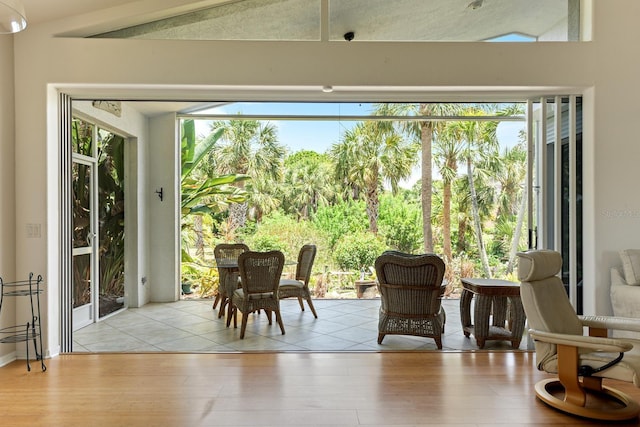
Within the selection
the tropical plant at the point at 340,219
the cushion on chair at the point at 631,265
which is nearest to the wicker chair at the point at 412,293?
the cushion on chair at the point at 631,265

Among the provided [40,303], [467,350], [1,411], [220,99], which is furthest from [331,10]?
[1,411]

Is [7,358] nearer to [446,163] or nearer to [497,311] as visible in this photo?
[497,311]

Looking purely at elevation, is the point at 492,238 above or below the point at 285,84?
below

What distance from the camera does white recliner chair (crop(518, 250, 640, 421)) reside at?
2.45 m

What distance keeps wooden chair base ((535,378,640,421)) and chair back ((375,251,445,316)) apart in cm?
118

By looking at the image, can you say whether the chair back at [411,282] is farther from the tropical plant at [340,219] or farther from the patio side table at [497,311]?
the tropical plant at [340,219]

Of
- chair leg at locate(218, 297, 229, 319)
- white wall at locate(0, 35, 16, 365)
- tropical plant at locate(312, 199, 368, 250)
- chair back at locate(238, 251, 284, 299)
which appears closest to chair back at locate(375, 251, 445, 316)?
chair back at locate(238, 251, 284, 299)

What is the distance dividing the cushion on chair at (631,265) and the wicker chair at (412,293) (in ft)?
4.92

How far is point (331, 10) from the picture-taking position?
3.76m

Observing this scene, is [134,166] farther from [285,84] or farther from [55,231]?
[285,84]

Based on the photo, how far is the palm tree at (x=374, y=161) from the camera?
6.39 m

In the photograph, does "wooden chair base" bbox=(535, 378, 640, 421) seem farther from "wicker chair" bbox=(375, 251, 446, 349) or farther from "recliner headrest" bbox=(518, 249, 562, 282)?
"wicker chair" bbox=(375, 251, 446, 349)

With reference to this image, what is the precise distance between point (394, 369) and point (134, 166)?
4544 mm

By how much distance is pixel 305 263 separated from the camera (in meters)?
5.02
